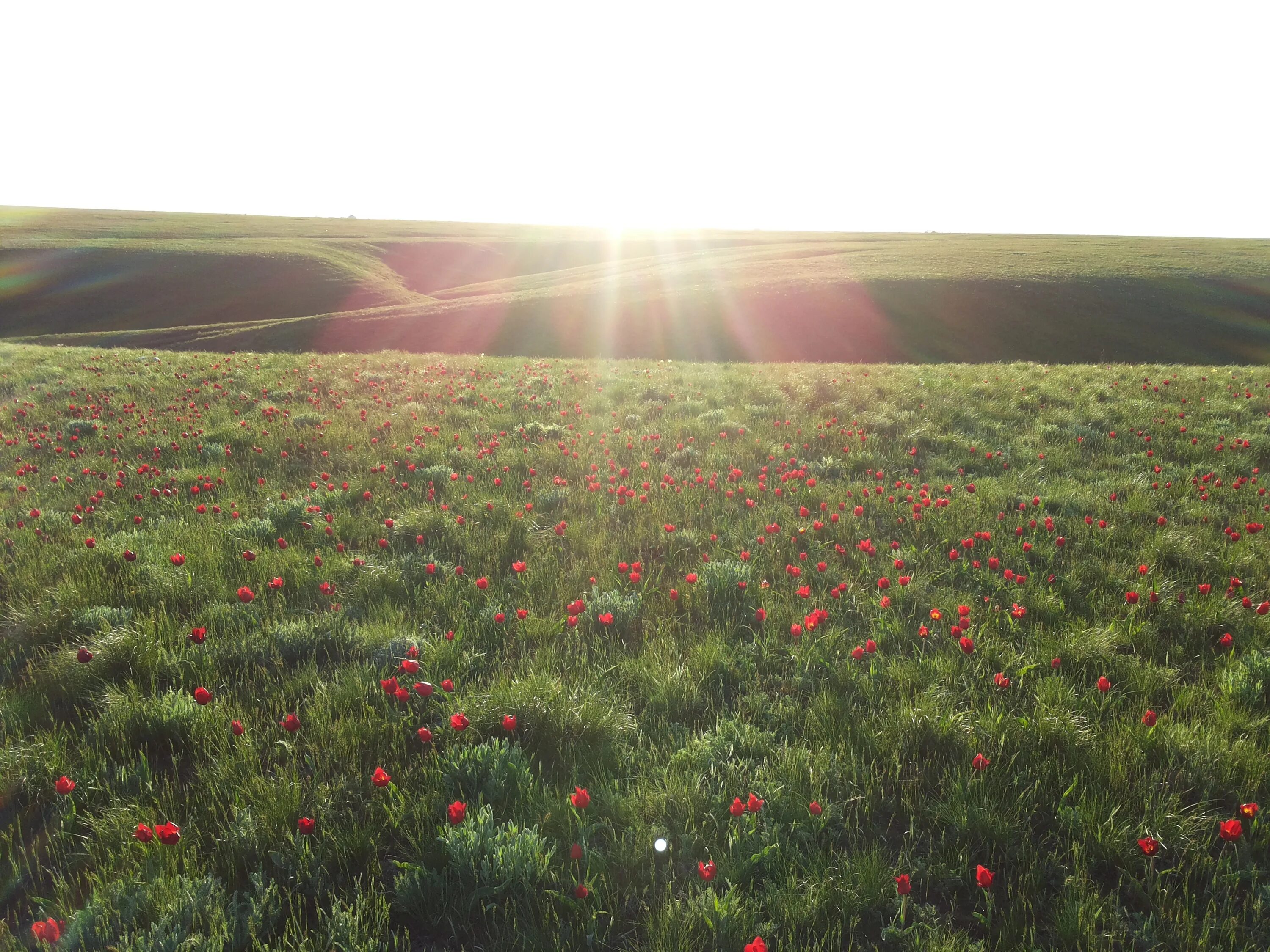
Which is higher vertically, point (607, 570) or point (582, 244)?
point (582, 244)

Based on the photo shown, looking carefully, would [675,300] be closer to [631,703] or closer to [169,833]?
[631,703]

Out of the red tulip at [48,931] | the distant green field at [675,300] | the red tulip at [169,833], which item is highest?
the distant green field at [675,300]

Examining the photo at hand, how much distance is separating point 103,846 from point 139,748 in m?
0.73

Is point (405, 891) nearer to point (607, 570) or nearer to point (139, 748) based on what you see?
point (139, 748)

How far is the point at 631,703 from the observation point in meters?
3.84

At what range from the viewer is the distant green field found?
118 ft

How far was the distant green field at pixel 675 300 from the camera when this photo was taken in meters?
36.0

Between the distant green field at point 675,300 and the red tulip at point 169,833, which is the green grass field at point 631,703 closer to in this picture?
the red tulip at point 169,833

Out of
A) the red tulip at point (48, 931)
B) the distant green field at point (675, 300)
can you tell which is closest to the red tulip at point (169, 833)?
the red tulip at point (48, 931)

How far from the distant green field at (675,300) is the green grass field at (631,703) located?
86.4 ft

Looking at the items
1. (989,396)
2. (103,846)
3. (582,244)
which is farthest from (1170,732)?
(582,244)

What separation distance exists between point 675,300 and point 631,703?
1566 inches

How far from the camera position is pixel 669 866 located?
9.29 feet

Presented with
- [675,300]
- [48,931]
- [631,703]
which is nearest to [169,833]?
[48,931]
